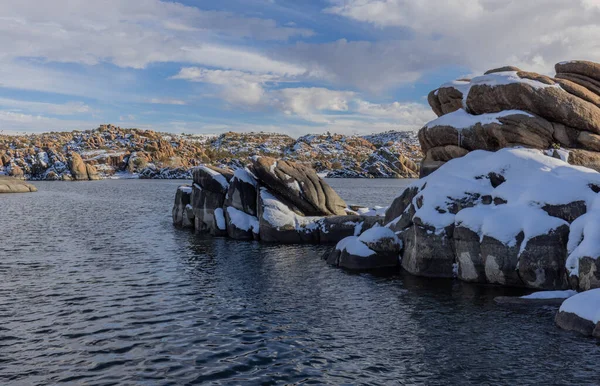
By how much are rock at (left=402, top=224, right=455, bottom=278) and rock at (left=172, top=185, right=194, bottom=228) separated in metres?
29.3

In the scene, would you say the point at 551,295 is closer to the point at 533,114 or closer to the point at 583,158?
the point at 583,158

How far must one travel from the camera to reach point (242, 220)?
145 feet

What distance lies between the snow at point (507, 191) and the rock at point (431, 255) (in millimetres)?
717

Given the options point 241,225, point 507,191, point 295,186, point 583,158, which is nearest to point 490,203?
point 507,191

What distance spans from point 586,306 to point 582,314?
423mm

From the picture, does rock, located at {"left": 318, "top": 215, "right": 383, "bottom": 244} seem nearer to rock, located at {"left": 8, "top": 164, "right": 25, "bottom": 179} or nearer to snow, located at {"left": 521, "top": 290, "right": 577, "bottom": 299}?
snow, located at {"left": 521, "top": 290, "right": 577, "bottom": 299}

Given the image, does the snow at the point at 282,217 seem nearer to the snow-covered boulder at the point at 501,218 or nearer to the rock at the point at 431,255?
the snow-covered boulder at the point at 501,218

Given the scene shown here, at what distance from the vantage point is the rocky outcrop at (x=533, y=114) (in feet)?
106

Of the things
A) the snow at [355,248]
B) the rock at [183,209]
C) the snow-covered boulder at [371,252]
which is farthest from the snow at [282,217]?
the rock at [183,209]

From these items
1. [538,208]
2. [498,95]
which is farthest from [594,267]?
[498,95]

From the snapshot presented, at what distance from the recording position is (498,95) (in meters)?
33.7

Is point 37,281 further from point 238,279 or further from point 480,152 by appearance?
point 480,152

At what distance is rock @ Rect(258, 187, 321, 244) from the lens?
41619mm

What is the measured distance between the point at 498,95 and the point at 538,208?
1158cm
